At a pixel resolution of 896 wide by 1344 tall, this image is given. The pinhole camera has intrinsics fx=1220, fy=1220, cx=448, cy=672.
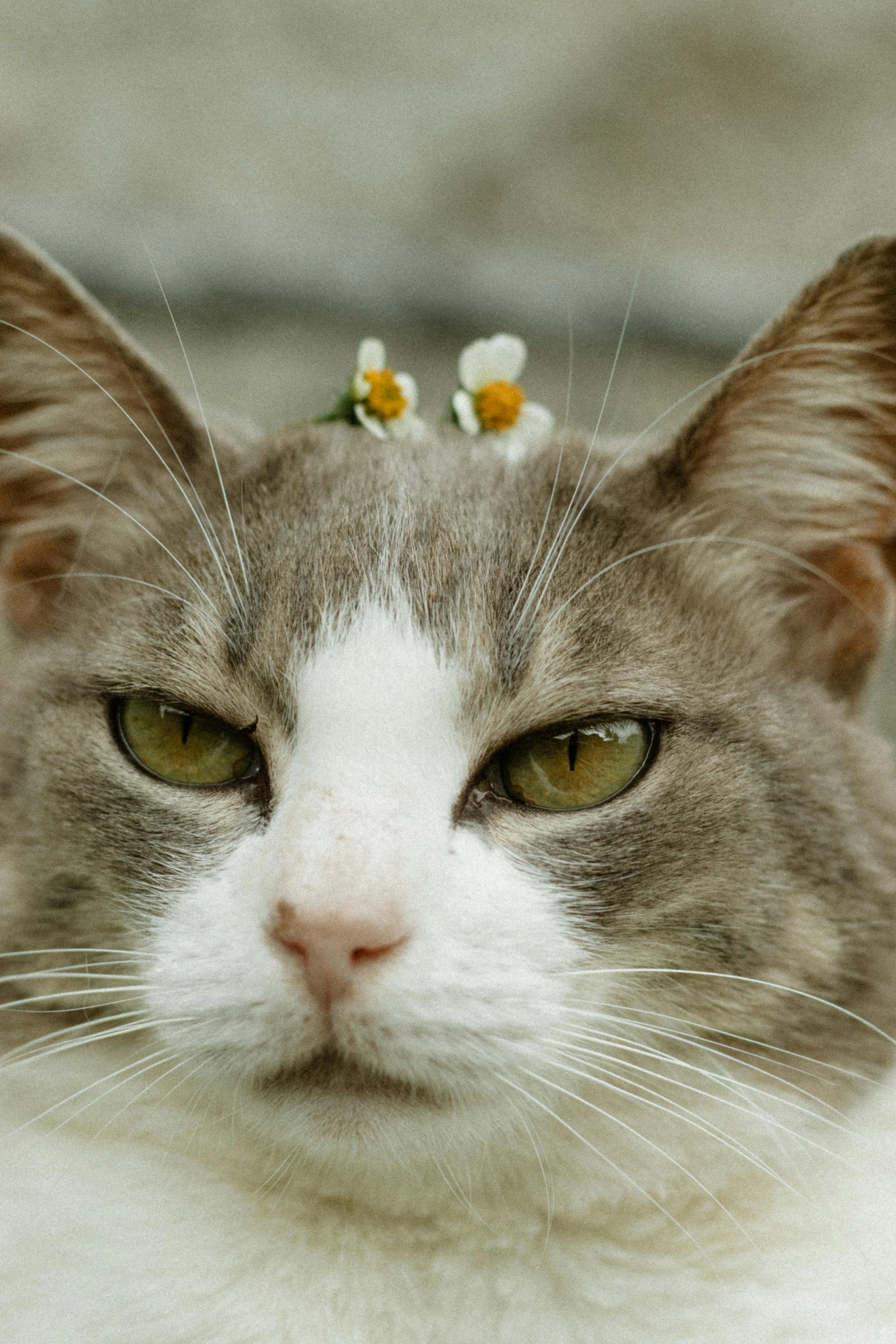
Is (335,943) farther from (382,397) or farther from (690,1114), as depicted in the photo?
(382,397)

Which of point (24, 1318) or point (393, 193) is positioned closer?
point (24, 1318)

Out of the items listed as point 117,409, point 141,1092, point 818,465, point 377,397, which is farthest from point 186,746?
→ point 818,465

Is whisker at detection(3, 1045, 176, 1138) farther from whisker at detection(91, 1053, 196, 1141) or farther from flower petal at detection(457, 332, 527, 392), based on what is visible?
flower petal at detection(457, 332, 527, 392)

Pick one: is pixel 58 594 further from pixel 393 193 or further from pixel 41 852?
pixel 393 193

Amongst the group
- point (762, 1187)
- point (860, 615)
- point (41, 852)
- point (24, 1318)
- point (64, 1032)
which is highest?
point (860, 615)

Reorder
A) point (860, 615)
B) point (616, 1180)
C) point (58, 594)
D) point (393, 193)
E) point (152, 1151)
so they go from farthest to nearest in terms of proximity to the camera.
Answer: point (393, 193)
point (58, 594)
point (860, 615)
point (152, 1151)
point (616, 1180)

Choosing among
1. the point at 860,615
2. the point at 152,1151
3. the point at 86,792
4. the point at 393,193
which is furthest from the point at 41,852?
the point at 393,193

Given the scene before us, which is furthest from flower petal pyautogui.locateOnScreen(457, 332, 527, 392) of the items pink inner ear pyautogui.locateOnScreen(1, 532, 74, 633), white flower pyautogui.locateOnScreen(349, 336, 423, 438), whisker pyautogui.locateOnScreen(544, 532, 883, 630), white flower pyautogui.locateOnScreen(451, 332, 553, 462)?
pink inner ear pyautogui.locateOnScreen(1, 532, 74, 633)
